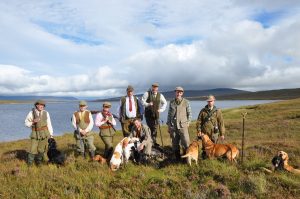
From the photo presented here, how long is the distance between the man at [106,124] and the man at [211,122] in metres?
3.13

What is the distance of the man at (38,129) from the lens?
37.7ft

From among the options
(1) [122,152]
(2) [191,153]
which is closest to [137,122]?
(1) [122,152]

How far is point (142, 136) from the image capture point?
11312mm

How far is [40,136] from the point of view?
458 inches

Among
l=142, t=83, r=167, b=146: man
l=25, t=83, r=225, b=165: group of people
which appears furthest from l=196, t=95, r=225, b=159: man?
l=142, t=83, r=167, b=146: man

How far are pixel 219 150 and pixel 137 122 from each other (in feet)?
8.89

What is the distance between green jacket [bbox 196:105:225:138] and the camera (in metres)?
11.1

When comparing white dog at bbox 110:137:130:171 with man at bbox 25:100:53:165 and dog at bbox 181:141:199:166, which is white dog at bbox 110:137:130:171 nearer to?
dog at bbox 181:141:199:166

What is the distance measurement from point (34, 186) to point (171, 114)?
4.69m

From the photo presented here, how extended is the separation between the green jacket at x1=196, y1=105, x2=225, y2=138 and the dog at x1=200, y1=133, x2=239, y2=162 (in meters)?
0.55

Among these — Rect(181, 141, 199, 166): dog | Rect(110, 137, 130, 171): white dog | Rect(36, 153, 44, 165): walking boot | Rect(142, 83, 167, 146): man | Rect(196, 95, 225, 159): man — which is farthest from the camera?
Rect(142, 83, 167, 146): man

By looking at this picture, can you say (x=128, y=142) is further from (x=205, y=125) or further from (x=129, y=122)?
(x=205, y=125)

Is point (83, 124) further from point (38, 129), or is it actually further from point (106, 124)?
point (38, 129)

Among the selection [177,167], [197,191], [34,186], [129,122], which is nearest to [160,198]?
[197,191]
